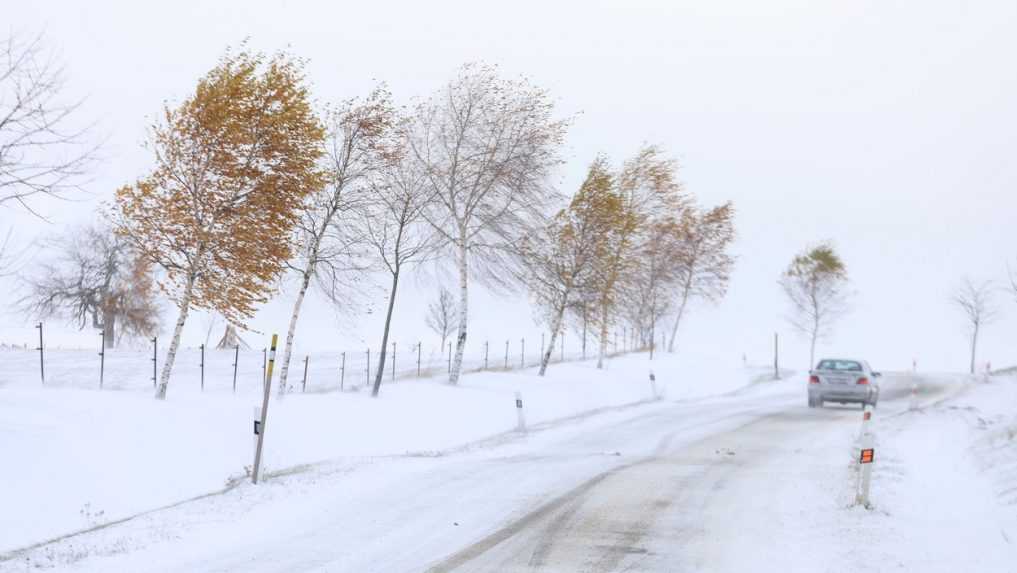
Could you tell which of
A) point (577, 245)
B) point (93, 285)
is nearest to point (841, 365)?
point (577, 245)

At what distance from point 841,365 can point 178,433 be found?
24.0 metres

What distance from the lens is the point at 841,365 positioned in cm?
3444

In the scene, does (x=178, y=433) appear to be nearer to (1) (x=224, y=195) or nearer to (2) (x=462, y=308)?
(1) (x=224, y=195)

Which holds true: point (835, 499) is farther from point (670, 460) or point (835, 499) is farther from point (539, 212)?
point (539, 212)

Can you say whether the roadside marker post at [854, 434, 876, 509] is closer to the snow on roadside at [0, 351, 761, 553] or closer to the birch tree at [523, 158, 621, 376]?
the snow on roadside at [0, 351, 761, 553]

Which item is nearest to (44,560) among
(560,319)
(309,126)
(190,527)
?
(190,527)

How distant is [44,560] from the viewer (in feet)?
35.7

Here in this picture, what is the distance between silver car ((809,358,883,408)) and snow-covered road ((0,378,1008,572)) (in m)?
13.3

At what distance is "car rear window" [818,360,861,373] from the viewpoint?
33906mm

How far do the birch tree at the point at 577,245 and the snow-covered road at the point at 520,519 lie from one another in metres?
19.6

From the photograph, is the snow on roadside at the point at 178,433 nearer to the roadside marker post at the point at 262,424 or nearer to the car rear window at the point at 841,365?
the roadside marker post at the point at 262,424

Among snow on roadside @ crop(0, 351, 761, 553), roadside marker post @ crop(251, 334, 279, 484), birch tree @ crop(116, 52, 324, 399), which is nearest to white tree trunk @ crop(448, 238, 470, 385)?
snow on roadside @ crop(0, 351, 761, 553)

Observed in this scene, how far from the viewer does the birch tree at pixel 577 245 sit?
40188 millimetres

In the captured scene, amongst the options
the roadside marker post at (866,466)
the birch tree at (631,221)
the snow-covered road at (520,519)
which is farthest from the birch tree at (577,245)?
the roadside marker post at (866,466)
